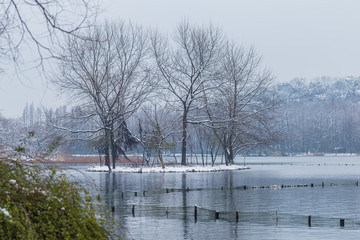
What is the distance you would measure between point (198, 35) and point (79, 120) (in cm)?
1692

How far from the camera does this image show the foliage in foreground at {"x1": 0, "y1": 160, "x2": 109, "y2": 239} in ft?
24.9

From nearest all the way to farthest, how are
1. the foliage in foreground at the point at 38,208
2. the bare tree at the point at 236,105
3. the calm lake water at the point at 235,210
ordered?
1. the foliage in foreground at the point at 38,208
2. the calm lake water at the point at 235,210
3. the bare tree at the point at 236,105

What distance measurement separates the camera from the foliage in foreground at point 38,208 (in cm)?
760

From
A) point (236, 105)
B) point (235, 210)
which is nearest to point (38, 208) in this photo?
point (235, 210)

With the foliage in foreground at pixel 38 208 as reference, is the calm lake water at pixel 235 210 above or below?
below

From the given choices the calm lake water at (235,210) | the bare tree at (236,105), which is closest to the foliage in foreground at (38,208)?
the calm lake water at (235,210)

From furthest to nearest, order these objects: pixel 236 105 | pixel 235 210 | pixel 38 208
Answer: pixel 236 105 < pixel 235 210 < pixel 38 208

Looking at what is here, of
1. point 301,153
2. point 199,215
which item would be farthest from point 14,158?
point 301,153

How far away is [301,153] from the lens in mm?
173500

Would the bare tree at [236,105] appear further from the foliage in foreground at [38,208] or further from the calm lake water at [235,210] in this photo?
the foliage in foreground at [38,208]

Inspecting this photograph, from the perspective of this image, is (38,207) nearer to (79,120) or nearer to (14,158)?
(14,158)

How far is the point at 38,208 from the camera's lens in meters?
8.23

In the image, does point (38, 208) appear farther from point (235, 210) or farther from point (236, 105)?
point (236, 105)

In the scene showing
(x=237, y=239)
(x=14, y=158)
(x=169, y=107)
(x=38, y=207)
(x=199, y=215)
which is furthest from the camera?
(x=169, y=107)
